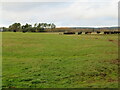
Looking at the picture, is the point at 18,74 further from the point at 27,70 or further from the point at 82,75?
→ the point at 82,75

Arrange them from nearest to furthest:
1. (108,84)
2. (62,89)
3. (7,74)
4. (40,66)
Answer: (62,89) → (108,84) → (7,74) → (40,66)

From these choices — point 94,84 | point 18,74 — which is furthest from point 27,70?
point 94,84

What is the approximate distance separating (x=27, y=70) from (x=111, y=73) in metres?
4.82

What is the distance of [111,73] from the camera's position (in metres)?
10.9

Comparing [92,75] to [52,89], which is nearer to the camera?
[52,89]

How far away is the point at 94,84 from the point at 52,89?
201 cm

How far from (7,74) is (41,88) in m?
2.90

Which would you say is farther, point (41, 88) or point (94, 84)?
point (94, 84)

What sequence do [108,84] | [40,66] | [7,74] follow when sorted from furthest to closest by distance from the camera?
[40,66]
[7,74]
[108,84]

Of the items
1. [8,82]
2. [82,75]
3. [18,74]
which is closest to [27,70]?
[18,74]

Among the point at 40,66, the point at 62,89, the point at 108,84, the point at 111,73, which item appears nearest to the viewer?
the point at 62,89

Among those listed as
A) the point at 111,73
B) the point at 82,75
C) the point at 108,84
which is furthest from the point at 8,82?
the point at 111,73

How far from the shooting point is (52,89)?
811 cm

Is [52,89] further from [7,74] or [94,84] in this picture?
[7,74]
